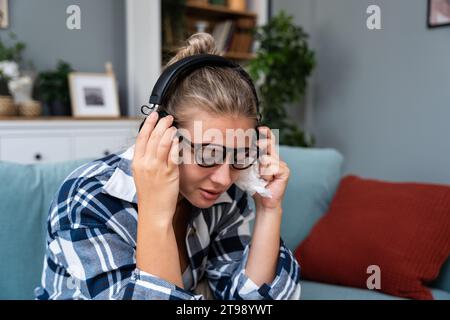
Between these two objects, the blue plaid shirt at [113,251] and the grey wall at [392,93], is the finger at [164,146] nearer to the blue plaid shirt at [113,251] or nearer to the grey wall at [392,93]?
the blue plaid shirt at [113,251]

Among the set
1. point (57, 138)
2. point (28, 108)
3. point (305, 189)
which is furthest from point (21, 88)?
point (305, 189)

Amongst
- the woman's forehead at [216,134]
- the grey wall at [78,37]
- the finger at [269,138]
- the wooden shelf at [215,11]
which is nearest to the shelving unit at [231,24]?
the wooden shelf at [215,11]

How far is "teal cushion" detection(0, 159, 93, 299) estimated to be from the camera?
0.89m

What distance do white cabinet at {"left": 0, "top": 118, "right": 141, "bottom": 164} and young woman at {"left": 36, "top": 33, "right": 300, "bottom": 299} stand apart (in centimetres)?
121

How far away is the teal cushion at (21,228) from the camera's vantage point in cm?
89

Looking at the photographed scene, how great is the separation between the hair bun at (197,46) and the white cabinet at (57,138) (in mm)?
1237

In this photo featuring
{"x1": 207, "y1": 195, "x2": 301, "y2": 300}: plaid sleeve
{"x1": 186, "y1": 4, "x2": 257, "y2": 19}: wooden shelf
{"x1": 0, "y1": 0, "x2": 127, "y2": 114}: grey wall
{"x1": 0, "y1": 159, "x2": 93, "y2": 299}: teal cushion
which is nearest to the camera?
{"x1": 207, "y1": 195, "x2": 301, "y2": 300}: plaid sleeve

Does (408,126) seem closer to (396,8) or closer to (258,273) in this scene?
(396,8)

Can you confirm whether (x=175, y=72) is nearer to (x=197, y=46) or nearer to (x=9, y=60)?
(x=197, y=46)

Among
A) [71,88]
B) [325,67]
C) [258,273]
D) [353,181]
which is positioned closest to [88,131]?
[71,88]

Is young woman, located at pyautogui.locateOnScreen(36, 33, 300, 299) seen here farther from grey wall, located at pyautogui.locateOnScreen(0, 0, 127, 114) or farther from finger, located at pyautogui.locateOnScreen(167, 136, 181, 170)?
grey wall, located at pyautogui.locateOnScreen(0, 0, 127, 114)

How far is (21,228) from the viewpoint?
35.5 inches

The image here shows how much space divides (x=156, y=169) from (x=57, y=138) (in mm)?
1801

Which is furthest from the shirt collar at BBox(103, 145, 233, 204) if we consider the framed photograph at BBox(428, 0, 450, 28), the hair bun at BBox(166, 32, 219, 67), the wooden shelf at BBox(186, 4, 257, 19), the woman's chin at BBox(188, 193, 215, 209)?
the wooden shelf at BBox(186, 4, 257, 19)
